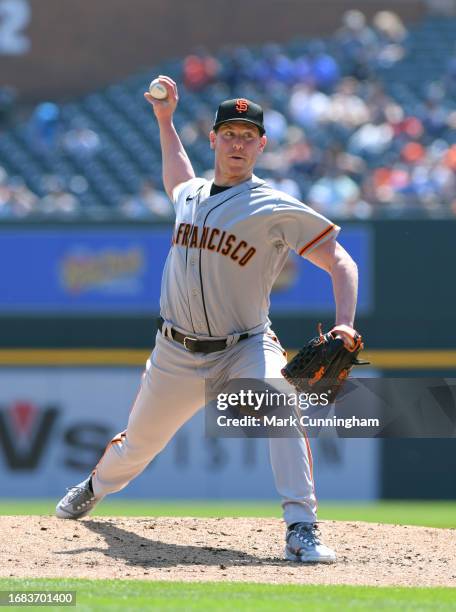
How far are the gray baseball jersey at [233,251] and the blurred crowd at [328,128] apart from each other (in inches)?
243

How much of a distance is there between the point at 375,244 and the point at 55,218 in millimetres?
2844

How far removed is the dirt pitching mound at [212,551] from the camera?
511cm

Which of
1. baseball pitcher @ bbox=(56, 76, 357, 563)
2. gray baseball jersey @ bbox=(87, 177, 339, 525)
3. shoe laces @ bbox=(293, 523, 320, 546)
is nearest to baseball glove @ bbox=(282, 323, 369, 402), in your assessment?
baseball pitcher @ bbox=(56, 76, 357, 563)

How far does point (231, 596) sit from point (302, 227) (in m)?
1.53

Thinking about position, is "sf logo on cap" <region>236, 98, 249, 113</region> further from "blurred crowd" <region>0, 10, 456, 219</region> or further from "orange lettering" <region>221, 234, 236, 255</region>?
"blurred crowd" <region>0, 10, 456, 219</region>

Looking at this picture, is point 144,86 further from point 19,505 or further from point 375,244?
point 19,505

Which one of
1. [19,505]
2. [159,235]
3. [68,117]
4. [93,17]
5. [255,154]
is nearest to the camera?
[255,154]

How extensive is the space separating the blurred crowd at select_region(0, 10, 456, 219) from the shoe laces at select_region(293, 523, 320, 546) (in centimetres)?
650

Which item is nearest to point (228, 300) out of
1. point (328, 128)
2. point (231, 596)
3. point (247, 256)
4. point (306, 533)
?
point (247, 256)

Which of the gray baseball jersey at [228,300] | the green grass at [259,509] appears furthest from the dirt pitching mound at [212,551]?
the green grass at [259,509]

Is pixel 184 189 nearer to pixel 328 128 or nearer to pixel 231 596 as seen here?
pixel 231 596

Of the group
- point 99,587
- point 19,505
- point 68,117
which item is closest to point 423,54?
point 68,117

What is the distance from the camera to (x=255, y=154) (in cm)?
544

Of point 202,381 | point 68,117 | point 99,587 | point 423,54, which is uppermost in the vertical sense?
point 423,54
